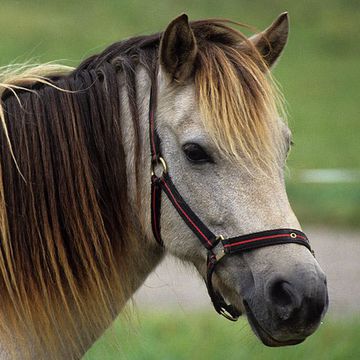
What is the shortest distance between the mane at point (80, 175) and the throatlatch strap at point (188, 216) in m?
0.20

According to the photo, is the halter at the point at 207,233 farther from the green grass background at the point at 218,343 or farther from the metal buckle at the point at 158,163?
the green grass background at the point at 218,343

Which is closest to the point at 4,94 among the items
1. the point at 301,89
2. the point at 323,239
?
the point at 323,239

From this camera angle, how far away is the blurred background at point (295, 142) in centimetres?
595

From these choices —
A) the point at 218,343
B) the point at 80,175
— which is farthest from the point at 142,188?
the point at 218,343

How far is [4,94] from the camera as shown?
3211mm

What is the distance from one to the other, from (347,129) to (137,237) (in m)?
14.7

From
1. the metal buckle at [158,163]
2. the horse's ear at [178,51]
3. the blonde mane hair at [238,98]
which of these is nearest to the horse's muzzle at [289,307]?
the blonde mane hair at [238,98]

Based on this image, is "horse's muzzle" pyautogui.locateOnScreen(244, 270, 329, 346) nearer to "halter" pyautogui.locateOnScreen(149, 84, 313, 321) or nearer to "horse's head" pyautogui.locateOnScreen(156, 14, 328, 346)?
"horse's head" pyautogui.locateOnScreen(156, 14, 328, 346)

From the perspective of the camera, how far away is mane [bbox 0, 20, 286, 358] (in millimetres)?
3014

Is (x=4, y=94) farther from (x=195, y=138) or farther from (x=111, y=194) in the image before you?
(x=195, y=138)

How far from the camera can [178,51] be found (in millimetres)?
3111

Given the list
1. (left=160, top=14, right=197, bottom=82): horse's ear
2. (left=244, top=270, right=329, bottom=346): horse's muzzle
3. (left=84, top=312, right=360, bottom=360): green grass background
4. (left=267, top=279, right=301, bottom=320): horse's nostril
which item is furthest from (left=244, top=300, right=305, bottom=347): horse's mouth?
(left=84, top=312, right=360, bottom=360): green grass background

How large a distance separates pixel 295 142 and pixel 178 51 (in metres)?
12.9

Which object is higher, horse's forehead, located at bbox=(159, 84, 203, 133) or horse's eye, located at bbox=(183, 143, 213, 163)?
horse's forehead, located at bbox=(159, 84, 203, 133)
